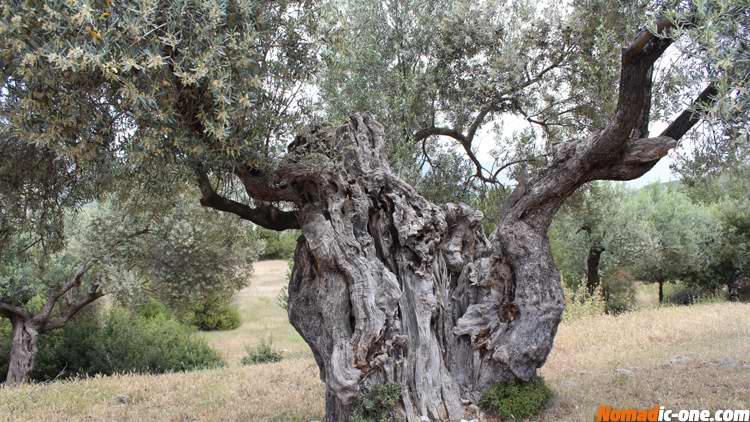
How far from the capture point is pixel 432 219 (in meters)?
6.75

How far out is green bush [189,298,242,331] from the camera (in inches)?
1161

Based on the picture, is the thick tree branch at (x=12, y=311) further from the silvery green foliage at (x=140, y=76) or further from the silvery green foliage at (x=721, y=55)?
the silvery green foliage at (x=721, y=55)

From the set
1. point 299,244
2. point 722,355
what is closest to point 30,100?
point 299,244

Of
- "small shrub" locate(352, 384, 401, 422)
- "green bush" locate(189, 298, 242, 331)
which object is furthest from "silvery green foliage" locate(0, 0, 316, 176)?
"green bush" locate(189, 298, 242, 331)

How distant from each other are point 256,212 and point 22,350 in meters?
11.6

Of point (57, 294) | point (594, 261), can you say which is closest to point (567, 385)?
point (57, 294)

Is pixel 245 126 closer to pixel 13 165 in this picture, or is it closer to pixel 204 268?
pixel 13 165

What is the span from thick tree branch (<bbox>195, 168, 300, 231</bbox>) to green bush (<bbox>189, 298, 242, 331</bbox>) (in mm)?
22475

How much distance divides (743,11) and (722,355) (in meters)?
7.48

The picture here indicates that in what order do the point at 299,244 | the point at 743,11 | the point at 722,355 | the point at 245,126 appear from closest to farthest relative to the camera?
the point at 743,11
the point at 245,126
the point at 299,244
the point at 722,355

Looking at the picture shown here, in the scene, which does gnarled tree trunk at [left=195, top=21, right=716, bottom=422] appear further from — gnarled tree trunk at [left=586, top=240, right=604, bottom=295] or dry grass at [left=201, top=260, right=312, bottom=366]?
gnarled tree trunk at [left=586, top=240, right=604, bottom=295]

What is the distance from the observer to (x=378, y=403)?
6.14 meters

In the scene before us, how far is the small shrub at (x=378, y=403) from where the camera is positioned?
19.9 feet

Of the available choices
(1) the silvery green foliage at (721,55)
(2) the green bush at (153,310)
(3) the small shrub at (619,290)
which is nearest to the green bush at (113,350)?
→ (2) the green bush at (153,310)
